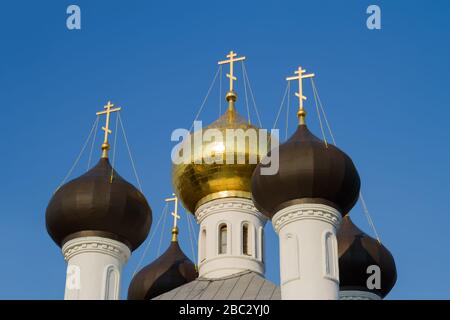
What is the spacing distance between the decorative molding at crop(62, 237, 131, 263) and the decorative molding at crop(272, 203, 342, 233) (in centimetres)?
324

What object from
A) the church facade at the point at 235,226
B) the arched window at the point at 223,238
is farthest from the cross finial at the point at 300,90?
the arched window at the point at 223,238

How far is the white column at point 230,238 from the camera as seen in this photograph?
18.8 meters

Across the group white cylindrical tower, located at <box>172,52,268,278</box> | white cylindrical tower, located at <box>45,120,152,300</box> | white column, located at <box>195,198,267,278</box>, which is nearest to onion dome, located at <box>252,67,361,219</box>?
white column, located at <box>195,198,267,278</box>

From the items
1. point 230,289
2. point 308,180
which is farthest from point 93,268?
point 308,180

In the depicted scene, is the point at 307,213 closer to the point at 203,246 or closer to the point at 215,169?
the point at 215,169

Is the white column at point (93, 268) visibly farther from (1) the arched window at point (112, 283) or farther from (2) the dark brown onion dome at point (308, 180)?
(2) the dark brown onion dome at point (308, 180)

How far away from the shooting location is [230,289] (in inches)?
695

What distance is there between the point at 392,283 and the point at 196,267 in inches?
156

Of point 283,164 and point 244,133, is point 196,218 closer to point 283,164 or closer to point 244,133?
point 244,133

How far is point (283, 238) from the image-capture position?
53.1 ft

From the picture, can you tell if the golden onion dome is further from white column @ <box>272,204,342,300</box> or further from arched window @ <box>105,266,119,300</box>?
white column @ <box>272,204,342,300</box>

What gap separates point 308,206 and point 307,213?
11cm

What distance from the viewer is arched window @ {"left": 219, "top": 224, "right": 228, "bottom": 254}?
62.9ft
